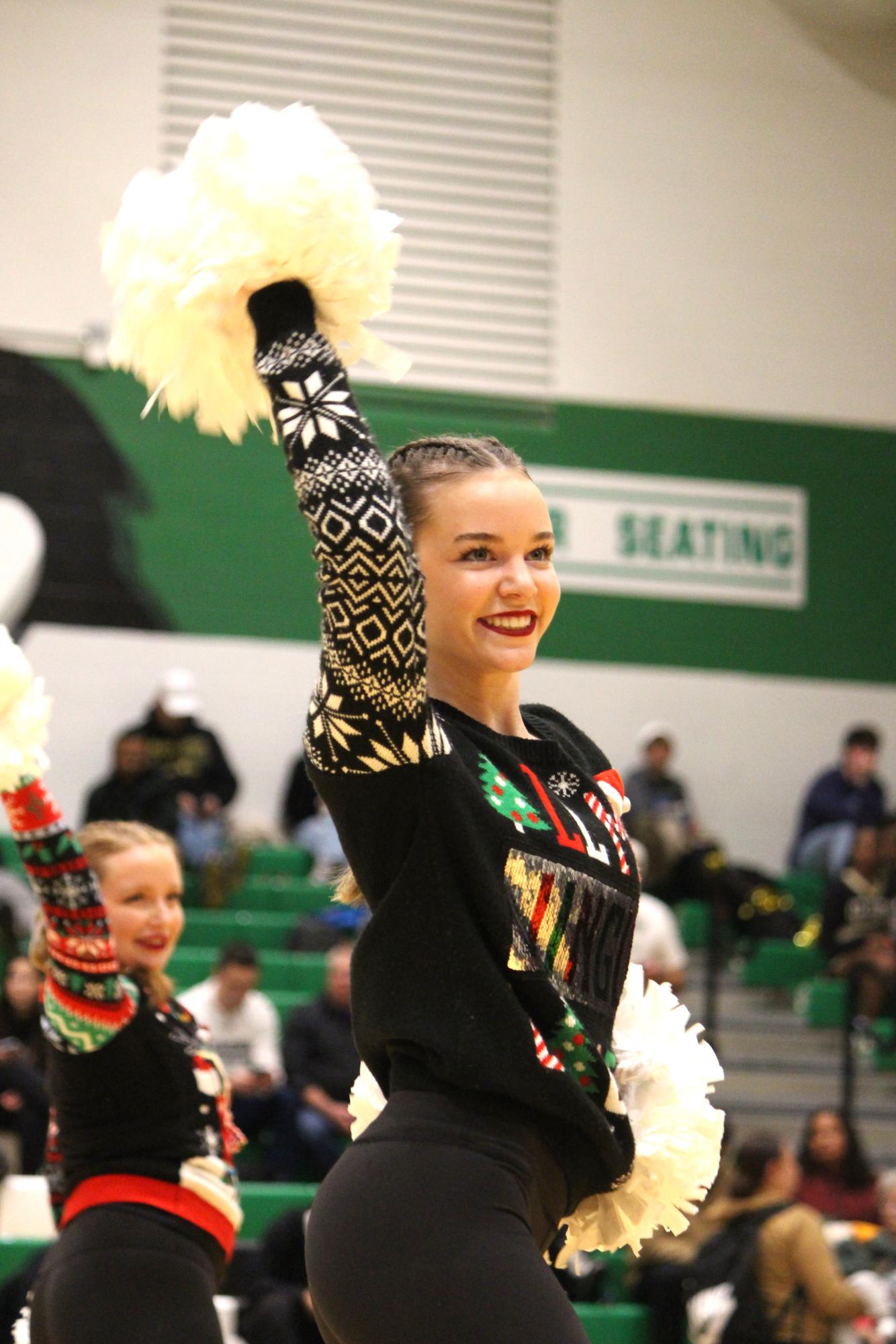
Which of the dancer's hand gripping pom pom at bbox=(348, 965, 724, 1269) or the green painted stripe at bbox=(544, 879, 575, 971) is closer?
the green painted stripe at bbox=(544, 879, 575, 971)

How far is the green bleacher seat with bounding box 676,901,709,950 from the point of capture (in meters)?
10.3

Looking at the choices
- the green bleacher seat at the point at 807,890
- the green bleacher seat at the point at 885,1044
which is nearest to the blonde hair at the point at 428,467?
the green bleacher seat at the point at 885,1044

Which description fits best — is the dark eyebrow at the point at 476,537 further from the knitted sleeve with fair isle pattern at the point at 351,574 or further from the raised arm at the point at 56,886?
the raised arm at the point at 56,886

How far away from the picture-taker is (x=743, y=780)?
1202cm

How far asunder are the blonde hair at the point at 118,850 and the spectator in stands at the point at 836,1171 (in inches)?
176

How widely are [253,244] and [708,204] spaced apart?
438 inches

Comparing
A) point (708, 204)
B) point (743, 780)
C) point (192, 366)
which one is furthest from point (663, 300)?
point (192, 366)

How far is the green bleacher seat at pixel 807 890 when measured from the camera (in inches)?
435

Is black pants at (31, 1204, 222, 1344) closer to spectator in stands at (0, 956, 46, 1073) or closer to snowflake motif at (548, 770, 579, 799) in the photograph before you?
snowflake motif at (548, 770, 579, 799)

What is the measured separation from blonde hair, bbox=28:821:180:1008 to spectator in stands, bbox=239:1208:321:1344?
252 centimetres

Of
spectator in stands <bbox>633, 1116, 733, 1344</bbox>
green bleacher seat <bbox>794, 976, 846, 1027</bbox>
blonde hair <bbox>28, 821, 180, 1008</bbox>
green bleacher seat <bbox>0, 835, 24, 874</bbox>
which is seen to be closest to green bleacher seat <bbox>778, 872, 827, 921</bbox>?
green bleacher seat <bbox>794, 976, 846, 1027</bbox>

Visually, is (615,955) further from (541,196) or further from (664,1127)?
(541,196)

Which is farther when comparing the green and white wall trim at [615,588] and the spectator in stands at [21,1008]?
the green and white wall trim at [615,588]

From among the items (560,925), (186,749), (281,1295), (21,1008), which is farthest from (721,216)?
(560,925)
